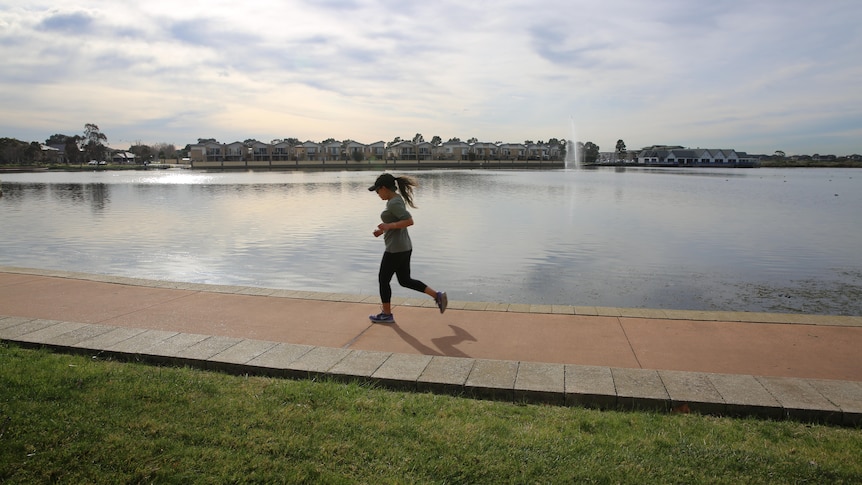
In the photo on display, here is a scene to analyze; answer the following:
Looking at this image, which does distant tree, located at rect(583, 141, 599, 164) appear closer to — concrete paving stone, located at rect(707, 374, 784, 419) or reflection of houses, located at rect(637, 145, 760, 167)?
reflection of houses, located at rect(637, 145, 760, 167)

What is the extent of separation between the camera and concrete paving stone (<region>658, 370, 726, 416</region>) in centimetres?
400

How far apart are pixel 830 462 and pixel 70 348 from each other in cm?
→ 596

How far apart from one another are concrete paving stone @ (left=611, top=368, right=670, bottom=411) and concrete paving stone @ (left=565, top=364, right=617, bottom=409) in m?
0.05

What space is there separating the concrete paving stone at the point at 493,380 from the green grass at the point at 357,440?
0.59ft

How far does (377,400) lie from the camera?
4.07 m

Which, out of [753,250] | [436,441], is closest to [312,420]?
[436,441]

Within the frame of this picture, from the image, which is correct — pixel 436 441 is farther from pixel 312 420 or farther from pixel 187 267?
pixel 187 267

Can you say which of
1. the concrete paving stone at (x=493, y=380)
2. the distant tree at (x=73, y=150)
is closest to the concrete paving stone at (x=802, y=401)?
the concrete paving stone at (x=493, y=380)

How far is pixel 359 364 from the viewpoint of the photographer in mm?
4750

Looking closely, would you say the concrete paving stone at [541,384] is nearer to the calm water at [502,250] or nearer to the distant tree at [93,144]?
the calm water at [502,250]

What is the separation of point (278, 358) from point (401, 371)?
1.12 metres

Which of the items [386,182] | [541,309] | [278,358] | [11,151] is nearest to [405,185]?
[386,182]

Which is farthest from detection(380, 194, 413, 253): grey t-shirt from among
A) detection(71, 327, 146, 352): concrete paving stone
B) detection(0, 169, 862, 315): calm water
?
detection(0, 169, 862, 315): calm water

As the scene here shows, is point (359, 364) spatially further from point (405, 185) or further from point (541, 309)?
point (541, 309)
